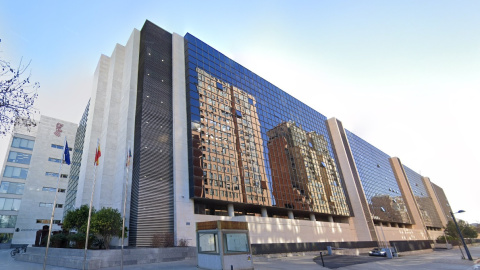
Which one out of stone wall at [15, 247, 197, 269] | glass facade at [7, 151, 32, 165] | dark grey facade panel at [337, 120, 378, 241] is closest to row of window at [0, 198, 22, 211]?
glass facade at [7, 151, 32, 165]

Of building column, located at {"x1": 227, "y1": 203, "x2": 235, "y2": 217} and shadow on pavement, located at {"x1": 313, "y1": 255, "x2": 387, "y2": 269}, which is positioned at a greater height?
building column, located at {"x1": 227, "y1": 203, "x2": 235, "y2": 217}

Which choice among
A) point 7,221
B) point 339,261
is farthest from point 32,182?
point 339,261

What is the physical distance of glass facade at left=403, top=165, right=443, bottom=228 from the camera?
10412 centimetres

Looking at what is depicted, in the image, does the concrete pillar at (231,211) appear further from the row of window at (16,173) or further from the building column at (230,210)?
the row of window at (16,173)

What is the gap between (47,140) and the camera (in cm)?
6881

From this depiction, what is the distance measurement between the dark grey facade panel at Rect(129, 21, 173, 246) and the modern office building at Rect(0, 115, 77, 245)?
3655 cm

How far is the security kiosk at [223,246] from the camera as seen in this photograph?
17.1 meters

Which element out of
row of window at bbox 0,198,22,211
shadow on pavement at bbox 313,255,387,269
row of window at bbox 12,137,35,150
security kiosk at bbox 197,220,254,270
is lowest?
shadow on pavement at bbox 313,255,387,269

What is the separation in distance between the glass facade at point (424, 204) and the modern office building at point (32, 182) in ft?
422

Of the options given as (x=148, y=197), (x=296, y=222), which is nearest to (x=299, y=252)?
(x=296, y=222)

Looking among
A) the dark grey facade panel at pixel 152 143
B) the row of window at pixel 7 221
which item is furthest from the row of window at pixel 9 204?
the dark grey facade panel at pixel 152 143

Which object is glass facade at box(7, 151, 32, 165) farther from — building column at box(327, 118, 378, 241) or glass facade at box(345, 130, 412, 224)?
glass facade at box(345, 130, 412, 224)

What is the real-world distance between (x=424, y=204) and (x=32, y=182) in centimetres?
14395

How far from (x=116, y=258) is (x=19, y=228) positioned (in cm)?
5544
